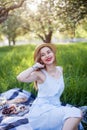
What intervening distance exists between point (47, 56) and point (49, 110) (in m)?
0.73

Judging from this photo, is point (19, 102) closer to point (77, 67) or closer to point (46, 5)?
point (77, 67)

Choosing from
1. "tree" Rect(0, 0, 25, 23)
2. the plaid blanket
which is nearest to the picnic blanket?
the plaid blanket

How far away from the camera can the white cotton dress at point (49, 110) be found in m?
5.02

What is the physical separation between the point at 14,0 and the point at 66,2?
6.35ft

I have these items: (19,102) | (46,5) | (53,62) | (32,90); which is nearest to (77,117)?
(53,62)

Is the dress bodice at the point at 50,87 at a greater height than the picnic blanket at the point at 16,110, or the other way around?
the dress bodice at the point at 50,87

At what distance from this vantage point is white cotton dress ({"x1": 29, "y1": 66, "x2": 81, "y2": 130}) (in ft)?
16.5

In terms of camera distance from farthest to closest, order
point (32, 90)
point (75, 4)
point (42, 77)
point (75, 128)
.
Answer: point (75, 4) < point (32, 90) < point (42, 77) < point (75, 128)

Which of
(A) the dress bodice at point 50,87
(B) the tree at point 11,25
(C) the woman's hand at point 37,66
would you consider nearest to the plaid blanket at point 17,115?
(A) the dress bodice at point 50,87

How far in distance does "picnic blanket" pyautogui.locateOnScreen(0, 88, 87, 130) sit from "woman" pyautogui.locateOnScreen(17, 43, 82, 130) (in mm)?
260

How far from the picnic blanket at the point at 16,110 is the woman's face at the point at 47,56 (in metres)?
0.79

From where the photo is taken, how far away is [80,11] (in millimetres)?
11039

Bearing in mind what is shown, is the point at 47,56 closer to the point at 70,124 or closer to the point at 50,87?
the point at 50,87

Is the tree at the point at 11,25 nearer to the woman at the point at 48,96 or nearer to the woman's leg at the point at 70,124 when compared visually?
the woman at the point at 48,96
